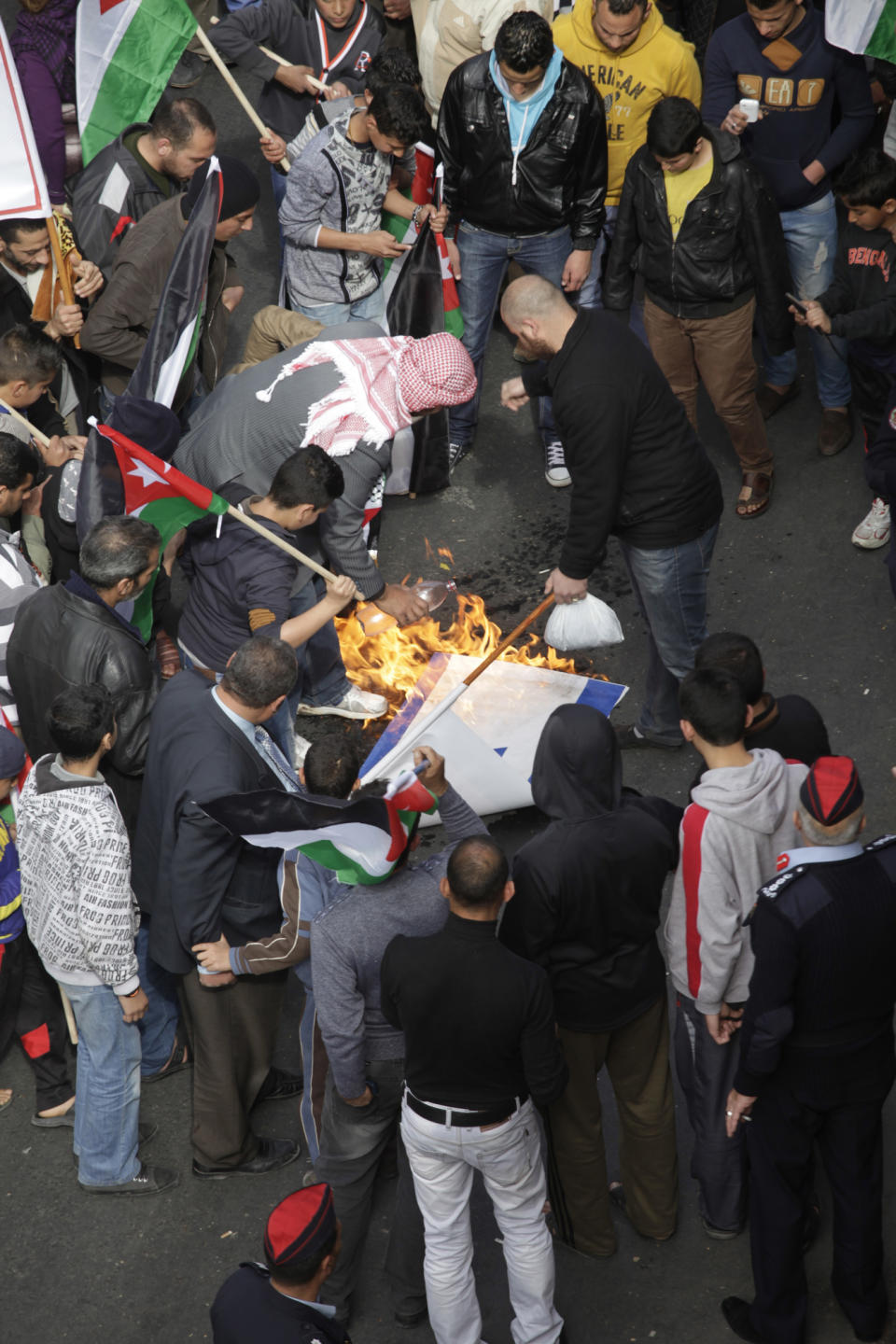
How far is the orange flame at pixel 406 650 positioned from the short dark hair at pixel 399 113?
248cm

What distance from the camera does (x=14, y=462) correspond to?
5.96 m

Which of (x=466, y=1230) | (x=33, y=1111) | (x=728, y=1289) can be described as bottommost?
(x=33, y=1111)

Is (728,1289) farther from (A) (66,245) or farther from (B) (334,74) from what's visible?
(B) (334,74)

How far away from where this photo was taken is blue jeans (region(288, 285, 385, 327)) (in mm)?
8039

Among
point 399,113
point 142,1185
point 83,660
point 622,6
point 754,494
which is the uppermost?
point 622,6

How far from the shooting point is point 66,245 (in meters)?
7.62

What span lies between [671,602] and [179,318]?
2.53 meters

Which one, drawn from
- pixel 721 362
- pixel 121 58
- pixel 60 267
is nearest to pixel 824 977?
pixel 721 362

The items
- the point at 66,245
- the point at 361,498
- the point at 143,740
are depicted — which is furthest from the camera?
the point at 66,245

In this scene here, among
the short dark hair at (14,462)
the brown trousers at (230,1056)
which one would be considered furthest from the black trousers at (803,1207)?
the short dark hair at (14,462)

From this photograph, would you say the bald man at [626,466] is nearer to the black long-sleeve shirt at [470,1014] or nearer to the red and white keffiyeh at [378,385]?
the red and white keffiyeh at [378,385]

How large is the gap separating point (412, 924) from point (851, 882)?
50.7 inches

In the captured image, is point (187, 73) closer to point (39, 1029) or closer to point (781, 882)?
→ point (39, 1029)

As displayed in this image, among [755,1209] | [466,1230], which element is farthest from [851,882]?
[466,1230]
